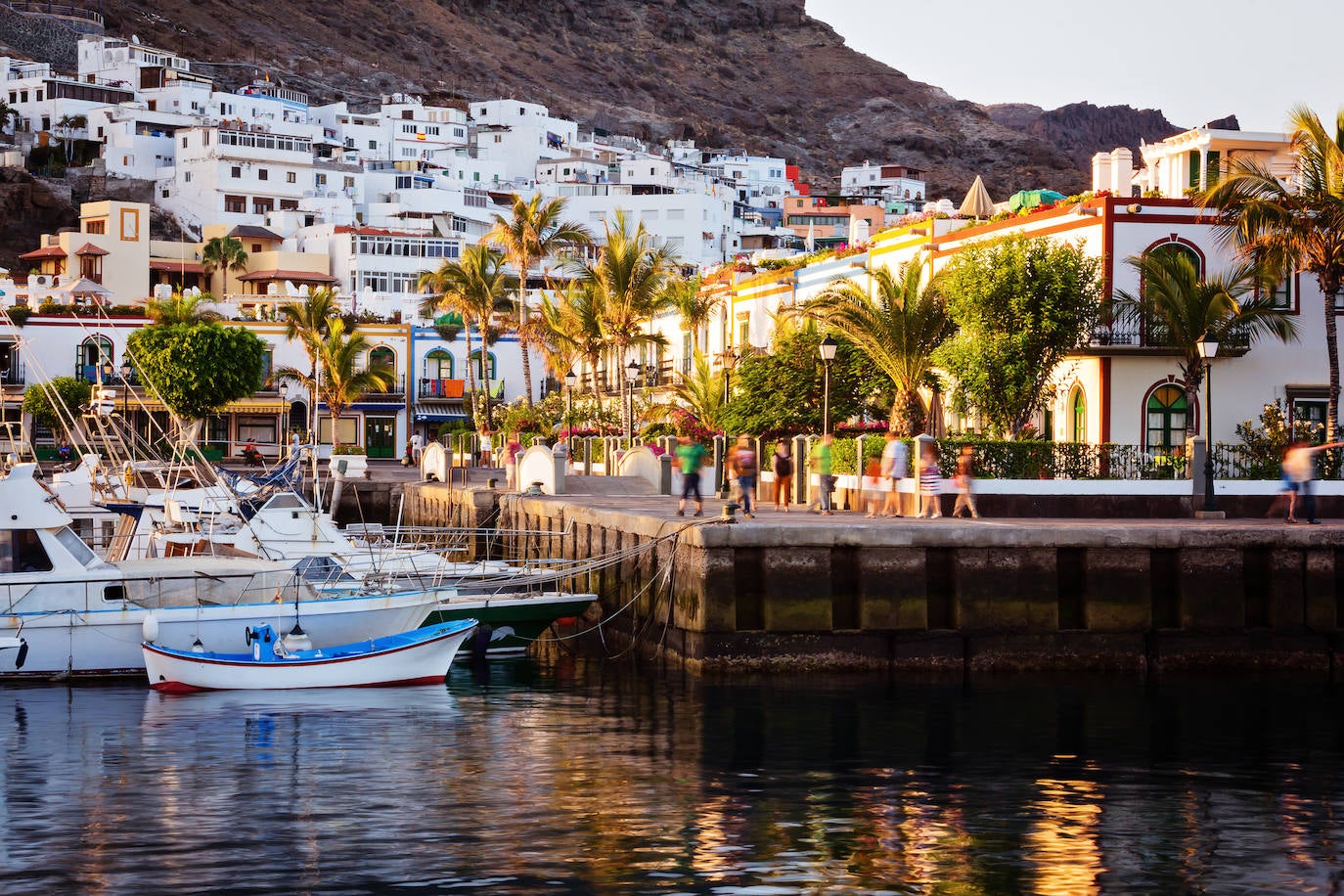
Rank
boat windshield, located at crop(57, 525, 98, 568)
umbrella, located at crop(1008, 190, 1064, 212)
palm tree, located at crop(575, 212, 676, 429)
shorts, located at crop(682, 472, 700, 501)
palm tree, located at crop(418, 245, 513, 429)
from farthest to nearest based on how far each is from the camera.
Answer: palm tree, located at crop(418, 245, 513, 429), palm tree, located at crop(575, 212, 676, 429), umbrella, located at crop(1008, 190, 1064, 212), shorts, located at crop(682, 472, 700, 501), boat windshield, located at crop(57, 525, 98, 568)

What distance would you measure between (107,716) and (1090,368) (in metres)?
24.4

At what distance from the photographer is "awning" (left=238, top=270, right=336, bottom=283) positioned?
115 metres

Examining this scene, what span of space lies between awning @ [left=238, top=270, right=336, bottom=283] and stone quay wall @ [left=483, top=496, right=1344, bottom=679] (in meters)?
89.8

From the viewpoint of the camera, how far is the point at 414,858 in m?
16.6

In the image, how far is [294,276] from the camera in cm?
11569

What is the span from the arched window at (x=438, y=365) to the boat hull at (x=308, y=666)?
64.9 meters

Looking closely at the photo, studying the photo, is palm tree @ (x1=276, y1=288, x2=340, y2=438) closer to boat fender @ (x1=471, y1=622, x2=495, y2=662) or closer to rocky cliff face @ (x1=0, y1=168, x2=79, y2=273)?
boat fender @ (x1=471, y1=622, x2=495, y2=662)

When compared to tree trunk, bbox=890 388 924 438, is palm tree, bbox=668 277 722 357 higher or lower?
higher

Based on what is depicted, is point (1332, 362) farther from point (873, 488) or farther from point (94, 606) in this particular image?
point (94, 606)

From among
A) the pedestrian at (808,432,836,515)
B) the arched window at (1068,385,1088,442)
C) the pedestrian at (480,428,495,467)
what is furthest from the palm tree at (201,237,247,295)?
the pedestrian at (808,432,836,515)

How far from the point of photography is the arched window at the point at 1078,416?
40.9m

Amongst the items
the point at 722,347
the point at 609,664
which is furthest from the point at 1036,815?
the point at 722,347

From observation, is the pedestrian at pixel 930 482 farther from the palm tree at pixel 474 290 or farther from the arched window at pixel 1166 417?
the palm tree at pixel 474 290

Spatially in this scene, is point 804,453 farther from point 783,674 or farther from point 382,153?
point 382,153
